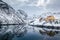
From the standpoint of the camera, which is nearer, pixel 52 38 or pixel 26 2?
pixel 52 38

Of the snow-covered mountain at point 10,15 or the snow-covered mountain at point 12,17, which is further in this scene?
the snow-covered mountain at point 10,15

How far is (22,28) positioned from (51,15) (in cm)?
232

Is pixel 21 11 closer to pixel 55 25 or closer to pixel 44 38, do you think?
pixel 55 25

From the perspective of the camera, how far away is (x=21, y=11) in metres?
10.8

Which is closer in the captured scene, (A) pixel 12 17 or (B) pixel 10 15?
(A) pixel 12 17

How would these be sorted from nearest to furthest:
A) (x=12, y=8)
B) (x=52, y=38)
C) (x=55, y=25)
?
(x=52, y=38) < (x=55, y=25) < (x=12, y=8)

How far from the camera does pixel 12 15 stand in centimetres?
1133

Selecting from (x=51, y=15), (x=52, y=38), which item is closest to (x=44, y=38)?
(x=52, y=38)

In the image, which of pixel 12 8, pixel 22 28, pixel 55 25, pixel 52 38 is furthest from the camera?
pixel 12 8

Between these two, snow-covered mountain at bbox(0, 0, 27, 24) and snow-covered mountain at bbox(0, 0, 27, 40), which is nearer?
snow-covered mountain at bbox(0, 0, 27, 40)

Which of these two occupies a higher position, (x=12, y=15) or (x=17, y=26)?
(x=12, y=15)

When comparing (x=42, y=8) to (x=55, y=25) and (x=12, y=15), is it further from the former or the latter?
(x=12, y=15)

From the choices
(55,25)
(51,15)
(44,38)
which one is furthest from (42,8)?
(44,38)

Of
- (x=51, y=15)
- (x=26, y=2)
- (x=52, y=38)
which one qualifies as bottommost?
(x=52, y=38)
